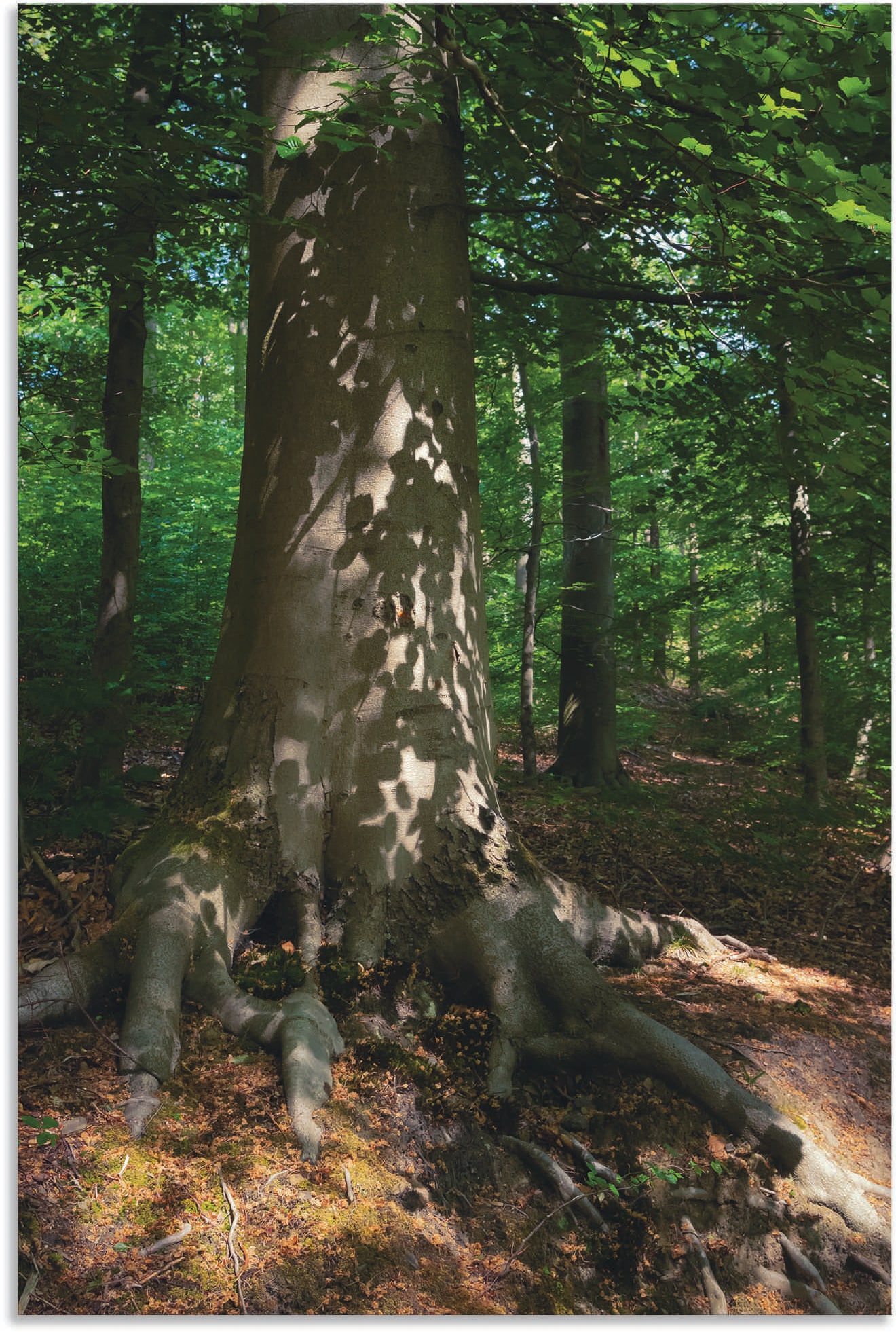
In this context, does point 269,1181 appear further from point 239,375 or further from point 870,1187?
point 239,375

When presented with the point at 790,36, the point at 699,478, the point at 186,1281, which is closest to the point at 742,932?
the point at 699,478

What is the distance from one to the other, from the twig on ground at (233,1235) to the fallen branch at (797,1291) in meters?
1.73

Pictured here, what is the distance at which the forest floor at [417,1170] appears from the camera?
2047mm

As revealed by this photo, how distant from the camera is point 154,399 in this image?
283 inches

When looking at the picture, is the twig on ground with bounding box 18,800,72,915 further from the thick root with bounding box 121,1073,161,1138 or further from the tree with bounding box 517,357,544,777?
the tree with bounding box 517,357,544,777

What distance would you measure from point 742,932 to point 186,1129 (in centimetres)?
388

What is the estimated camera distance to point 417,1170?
101 inches

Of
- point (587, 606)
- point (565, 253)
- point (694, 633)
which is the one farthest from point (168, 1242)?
point (694, 633)

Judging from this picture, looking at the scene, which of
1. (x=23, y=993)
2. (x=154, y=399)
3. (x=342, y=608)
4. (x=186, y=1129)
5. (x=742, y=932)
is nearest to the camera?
(x=186, y=1129)

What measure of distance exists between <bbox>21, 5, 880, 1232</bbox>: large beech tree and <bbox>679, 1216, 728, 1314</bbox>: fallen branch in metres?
0.50

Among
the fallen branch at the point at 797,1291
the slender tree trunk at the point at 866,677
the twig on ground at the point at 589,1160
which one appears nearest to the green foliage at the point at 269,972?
the twig on ground at the point at 589,1160

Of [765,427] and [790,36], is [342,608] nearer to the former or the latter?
[790,36]

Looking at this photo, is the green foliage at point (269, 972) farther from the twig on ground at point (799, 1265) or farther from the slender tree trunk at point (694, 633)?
the slender tree trunk at point (694, 633)

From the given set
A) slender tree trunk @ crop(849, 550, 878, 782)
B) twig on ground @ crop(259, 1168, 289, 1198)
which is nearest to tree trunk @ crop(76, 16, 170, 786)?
twig on ground @ crop(259, 1168, 289, 1198)
